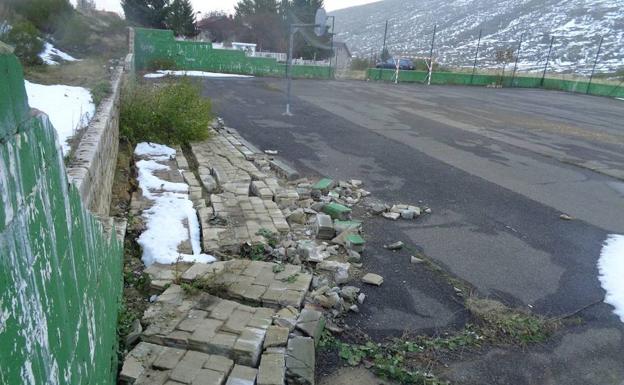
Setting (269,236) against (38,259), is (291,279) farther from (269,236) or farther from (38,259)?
(38,259)

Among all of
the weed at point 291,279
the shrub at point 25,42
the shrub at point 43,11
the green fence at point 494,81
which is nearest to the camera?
the weed at point 291,279

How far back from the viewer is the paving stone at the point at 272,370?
2.88 m

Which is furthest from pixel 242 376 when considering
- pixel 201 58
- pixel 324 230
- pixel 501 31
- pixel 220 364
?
pixel 501 31

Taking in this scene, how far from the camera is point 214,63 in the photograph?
29.5 meters

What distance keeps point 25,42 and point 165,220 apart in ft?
32.4

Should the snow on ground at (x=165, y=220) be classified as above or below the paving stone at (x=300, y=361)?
above

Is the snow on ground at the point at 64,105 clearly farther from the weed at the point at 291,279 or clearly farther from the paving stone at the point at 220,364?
the paving stone at the point at 220,364

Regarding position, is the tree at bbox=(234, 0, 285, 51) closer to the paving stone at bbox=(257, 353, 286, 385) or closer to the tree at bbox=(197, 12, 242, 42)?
the tree at bbox=(197, 12, 242, 42)

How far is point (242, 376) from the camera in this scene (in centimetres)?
288

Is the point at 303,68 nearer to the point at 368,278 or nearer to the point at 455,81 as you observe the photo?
the point at 455,81

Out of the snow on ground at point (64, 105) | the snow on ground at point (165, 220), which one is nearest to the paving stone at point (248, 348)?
the snow on ground at point (165, 220)

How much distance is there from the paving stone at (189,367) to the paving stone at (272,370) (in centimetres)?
38

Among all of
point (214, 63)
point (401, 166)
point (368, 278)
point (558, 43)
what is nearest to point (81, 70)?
A: point (401, 166)

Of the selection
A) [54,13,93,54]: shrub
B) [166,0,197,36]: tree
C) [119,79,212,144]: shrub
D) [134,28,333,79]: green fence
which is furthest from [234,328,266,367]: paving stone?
[166,0,197,36]: tree
